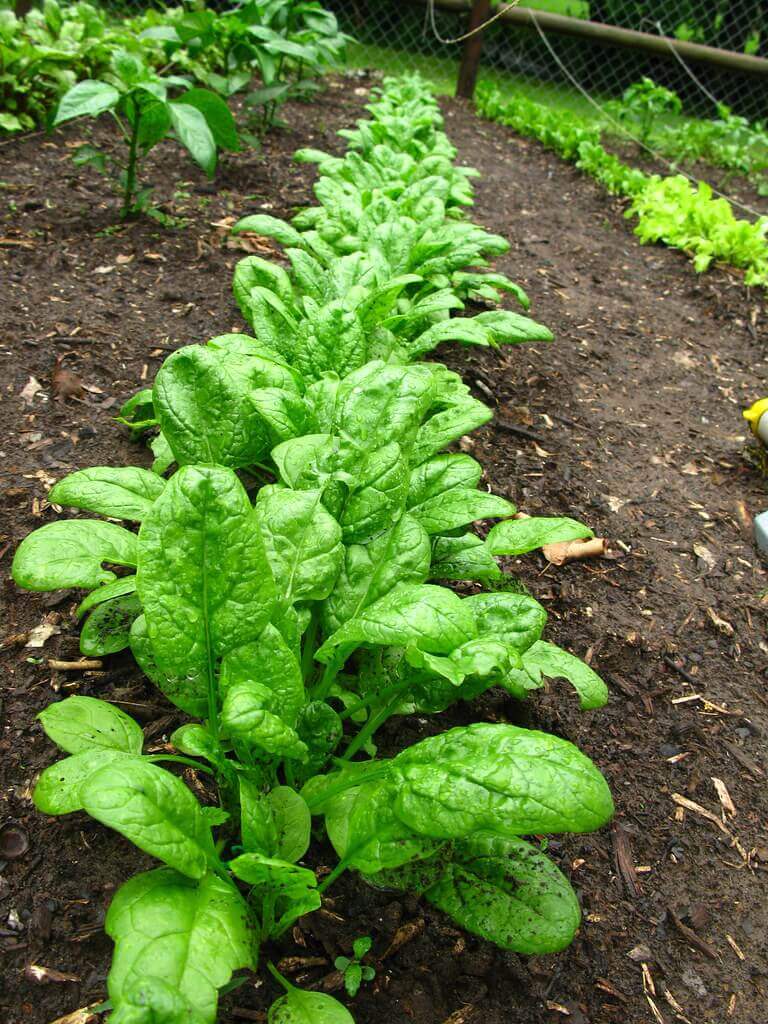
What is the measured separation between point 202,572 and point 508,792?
2.04 feet

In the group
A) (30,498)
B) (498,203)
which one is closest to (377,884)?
(30,498)

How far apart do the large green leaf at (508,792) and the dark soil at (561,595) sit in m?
0.42

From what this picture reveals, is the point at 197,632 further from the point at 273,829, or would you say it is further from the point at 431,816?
the point at 431,816

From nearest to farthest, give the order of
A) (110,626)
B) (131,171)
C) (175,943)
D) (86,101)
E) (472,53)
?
(175,943) < (110,626) < (86,101) < (131,171) < (472,53)

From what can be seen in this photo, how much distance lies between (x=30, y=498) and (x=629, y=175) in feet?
17.0

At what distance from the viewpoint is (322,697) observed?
65.8 inches

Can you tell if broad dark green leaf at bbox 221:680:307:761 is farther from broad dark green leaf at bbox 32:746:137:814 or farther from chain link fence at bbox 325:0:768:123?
chain link fence at bbox 325:0:768:123

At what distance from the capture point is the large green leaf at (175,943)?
1033 millimetres

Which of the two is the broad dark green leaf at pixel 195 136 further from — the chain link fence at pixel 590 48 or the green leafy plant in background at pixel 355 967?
the chain link fence at pixel 590 48

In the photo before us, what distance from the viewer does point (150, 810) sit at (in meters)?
1.12

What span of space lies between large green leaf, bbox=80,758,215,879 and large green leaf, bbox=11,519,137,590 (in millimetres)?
445

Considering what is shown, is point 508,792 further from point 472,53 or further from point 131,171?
point 472,53

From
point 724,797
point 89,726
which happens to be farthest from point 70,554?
point 724,797

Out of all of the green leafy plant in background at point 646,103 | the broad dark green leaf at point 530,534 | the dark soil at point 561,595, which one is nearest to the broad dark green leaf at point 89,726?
the dark soil at point 561,595
